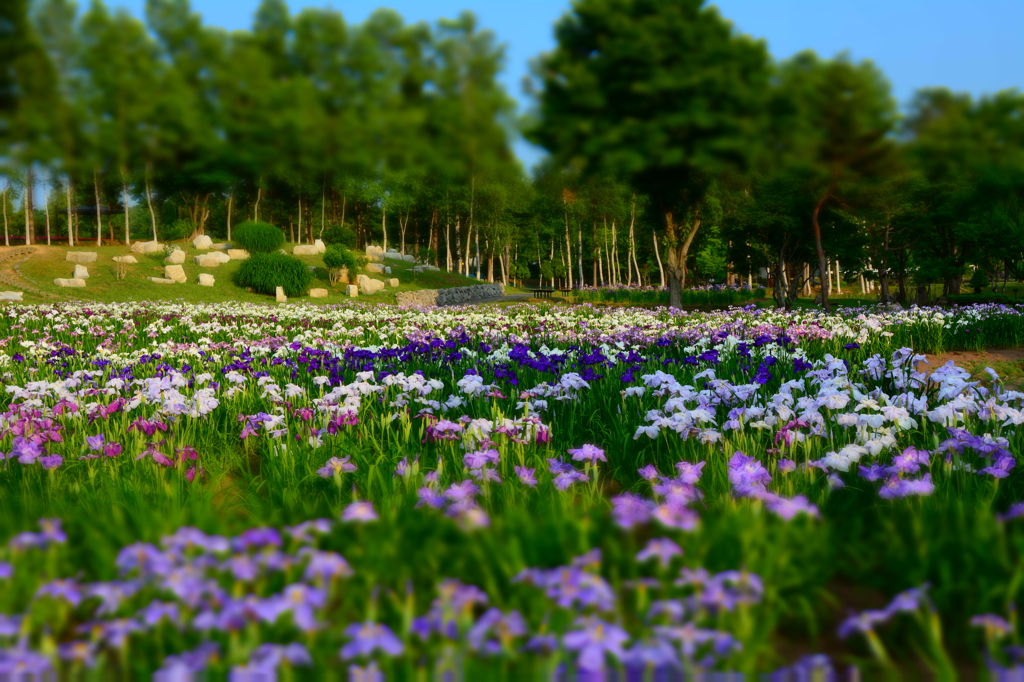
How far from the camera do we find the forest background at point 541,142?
2347cm

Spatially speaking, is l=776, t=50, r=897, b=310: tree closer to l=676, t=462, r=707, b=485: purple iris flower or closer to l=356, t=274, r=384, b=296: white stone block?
l=356, t=274, r=384, b=296: white stone block

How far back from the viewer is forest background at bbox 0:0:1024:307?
23.5m

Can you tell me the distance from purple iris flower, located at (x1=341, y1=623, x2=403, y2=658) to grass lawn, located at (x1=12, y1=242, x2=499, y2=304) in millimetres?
24744

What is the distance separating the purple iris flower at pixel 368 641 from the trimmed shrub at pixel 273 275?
28287 millimetres

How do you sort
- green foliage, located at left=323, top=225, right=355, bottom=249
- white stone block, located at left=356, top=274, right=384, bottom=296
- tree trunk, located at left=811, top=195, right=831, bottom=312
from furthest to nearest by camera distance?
green foliage, located at left=323, top=225, right=355, bottom=249, white stone block, located at left=356, top=274, right=384, bottom=296, tree trunk, located at left=811, top=195, right=831, bottom=312

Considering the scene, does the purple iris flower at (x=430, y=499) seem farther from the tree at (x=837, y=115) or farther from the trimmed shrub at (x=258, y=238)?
the trimmed shrub at (x=258, y=238)

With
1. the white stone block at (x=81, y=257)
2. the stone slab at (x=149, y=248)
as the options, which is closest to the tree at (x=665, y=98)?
the stone slab at (x=149, y=248)

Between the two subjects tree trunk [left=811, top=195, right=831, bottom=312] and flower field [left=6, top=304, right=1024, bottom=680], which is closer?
flower field [left=6, top=304, right=1024, bottom=680]

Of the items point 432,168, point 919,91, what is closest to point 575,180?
point 432,168

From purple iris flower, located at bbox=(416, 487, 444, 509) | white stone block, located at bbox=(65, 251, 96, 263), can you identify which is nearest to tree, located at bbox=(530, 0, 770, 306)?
white stone block, located at bbox=(65, 251, 96, 263)

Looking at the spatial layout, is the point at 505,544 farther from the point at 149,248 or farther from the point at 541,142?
the point at 149,248

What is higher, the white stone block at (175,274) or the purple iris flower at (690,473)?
the white stone block at (175,274)

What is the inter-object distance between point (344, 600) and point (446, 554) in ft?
1.27

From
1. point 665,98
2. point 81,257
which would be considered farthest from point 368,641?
point 81,257
